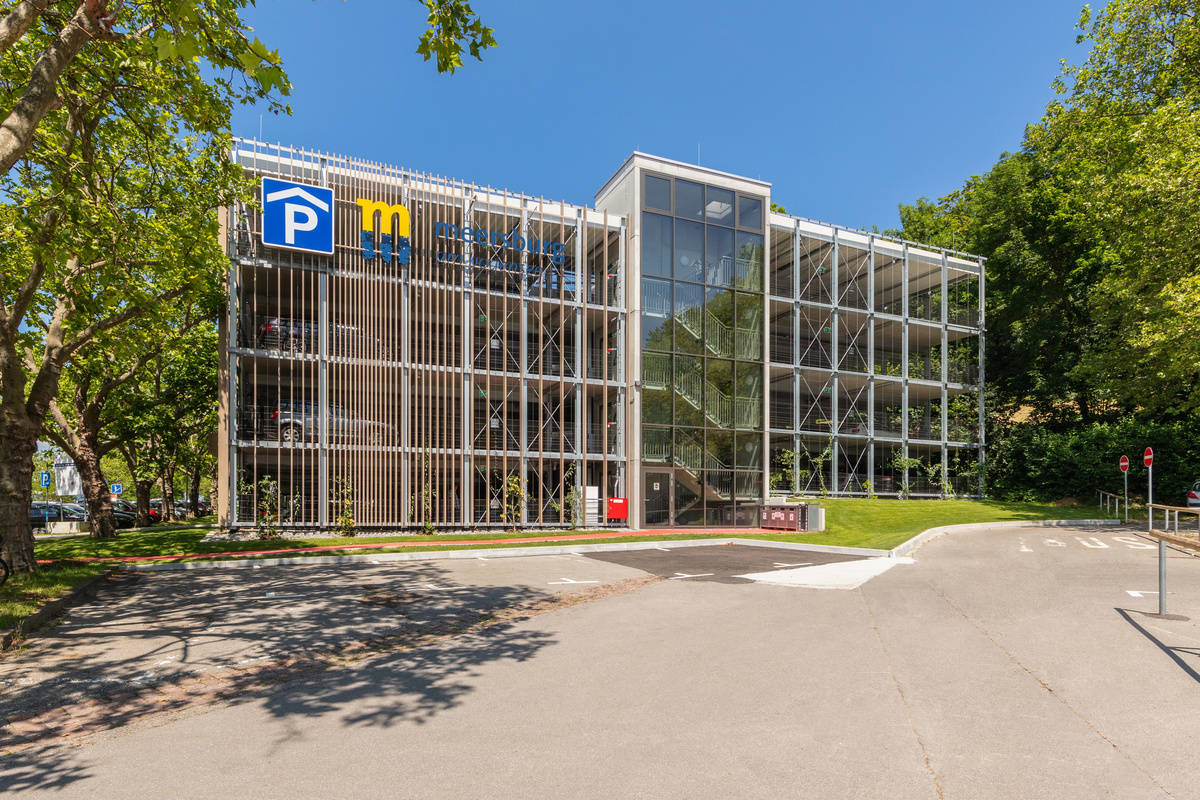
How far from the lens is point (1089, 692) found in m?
5.62

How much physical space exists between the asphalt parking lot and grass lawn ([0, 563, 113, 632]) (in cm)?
84

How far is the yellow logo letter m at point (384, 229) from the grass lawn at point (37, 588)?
13.3 meters

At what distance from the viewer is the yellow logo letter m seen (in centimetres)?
2267

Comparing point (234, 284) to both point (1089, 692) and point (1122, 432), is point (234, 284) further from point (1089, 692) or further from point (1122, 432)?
point (1122, 432)

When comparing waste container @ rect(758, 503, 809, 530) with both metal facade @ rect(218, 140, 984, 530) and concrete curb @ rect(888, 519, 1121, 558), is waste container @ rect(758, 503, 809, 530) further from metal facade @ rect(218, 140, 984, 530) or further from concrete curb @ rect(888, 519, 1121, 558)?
concrete curb @ rect(888, 519, 1121, 558)

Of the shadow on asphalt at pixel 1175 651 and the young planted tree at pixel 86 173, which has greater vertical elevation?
the young planted tree at pixel 86 173

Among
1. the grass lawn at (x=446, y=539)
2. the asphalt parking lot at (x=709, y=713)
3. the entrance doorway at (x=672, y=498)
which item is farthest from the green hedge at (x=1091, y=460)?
the asphalt parking lot at (x=709, y=713)

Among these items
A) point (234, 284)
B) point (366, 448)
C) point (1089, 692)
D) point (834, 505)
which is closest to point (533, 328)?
point (366, 448)

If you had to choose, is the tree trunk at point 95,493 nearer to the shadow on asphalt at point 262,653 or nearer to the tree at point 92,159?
the tree at point 92,159

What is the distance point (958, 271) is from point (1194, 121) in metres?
14.8

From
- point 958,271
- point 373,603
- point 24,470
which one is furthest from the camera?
point 958,271

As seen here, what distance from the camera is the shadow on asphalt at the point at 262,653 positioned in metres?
5.29

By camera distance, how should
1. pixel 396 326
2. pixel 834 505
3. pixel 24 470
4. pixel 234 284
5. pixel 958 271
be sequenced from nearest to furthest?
1. pixel 24 470
2. pixel 234 284
3. pixel 396 326
4. pixel 834 505
5. pixel 958 271

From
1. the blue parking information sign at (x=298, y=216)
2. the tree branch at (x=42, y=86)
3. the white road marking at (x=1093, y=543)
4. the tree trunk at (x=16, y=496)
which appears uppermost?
the blue parking information sign at (x=298, y=216)
